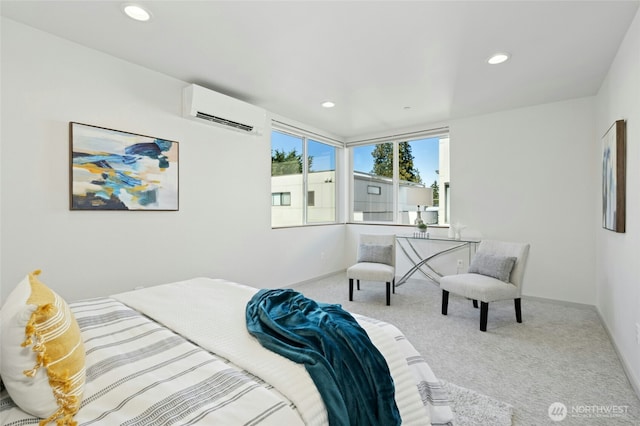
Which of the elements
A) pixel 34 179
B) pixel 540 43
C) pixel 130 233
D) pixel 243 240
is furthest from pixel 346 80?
pixel 34 179

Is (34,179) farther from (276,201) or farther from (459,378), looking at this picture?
(459,378)

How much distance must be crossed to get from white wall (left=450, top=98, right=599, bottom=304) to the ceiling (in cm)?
42

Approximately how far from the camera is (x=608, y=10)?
211 cm

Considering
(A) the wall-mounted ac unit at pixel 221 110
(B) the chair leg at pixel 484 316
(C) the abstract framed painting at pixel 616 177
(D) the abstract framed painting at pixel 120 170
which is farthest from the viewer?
(A) the wall-mounted ac unit at pixel 221 110

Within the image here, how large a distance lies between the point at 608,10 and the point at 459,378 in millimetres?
2690

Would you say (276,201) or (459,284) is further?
(276,201)

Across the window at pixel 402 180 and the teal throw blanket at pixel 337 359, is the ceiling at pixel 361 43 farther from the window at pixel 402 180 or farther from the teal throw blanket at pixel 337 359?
the teal throw blanket at pixel 337 359

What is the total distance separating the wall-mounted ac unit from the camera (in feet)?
10.4

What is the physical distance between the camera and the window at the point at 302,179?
182 inches

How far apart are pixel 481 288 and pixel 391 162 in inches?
119

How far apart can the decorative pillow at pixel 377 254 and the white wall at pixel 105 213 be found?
56.3 inches

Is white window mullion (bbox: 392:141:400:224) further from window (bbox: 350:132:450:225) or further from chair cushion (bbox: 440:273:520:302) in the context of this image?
chair cushion (bbox: 440:273:520:302)

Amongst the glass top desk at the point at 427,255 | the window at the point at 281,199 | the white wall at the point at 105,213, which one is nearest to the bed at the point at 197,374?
the white wall at the point at 105,213

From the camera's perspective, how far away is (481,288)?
3021 millimetres
